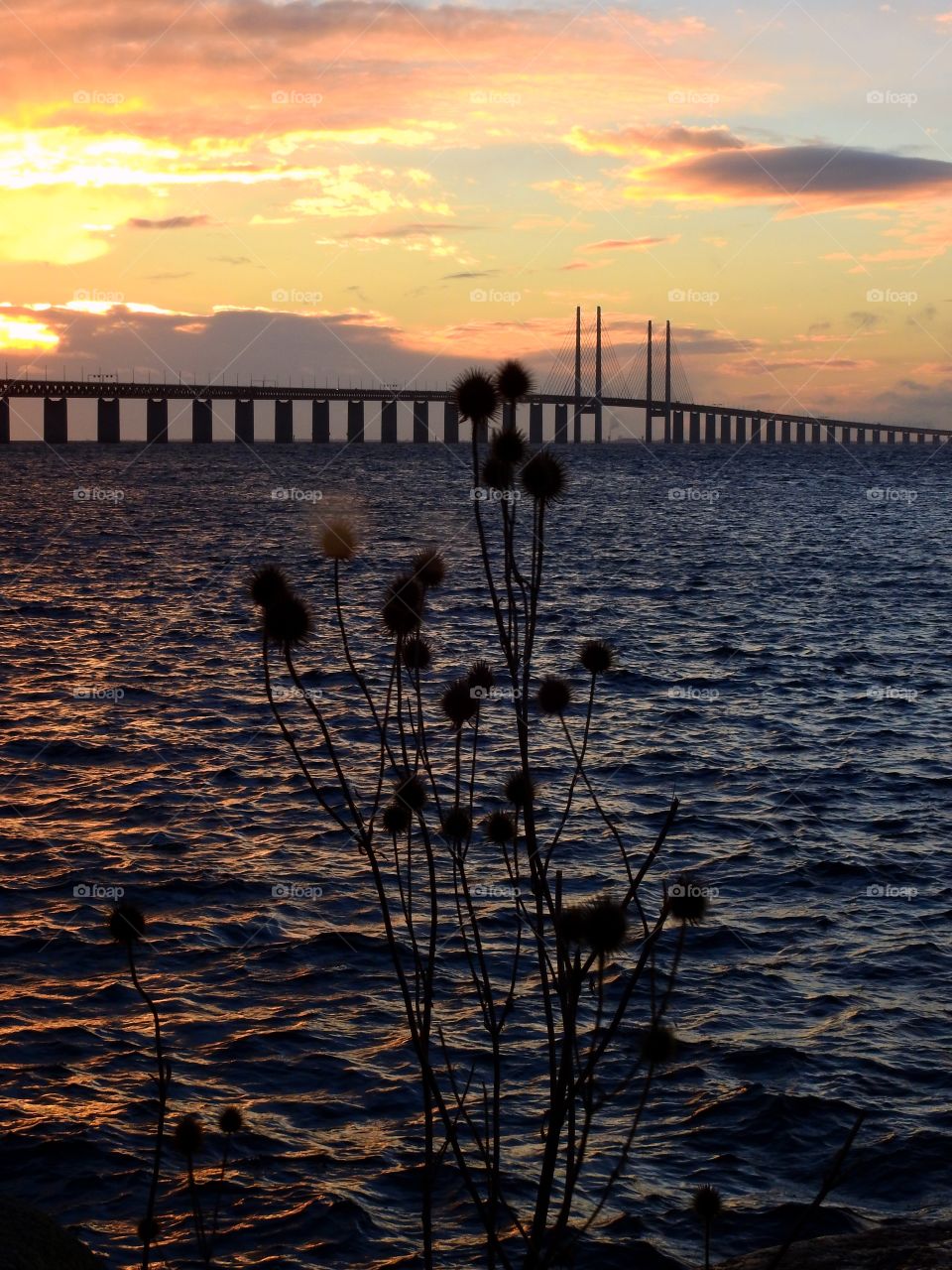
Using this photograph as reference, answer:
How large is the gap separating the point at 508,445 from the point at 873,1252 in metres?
5.81

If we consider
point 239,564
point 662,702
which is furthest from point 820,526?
point 662,702

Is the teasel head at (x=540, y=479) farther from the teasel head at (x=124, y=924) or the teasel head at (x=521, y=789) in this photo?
the teasel head at (x=124, y=924)

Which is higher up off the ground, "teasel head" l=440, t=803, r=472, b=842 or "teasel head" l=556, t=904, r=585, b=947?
"teasel head" l=440, t=803, r=472, b=842

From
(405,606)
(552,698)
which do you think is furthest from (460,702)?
(405,606)

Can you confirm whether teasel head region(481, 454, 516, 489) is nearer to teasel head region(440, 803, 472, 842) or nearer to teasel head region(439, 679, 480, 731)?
teasel head region(439, 679, 480, 731)

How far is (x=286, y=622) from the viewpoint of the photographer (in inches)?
182

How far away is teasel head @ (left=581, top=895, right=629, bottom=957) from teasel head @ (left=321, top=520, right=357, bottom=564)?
4.37 ft

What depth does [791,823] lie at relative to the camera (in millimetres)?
20547

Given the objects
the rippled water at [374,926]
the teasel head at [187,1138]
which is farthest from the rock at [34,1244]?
the rippled water at [374,926]

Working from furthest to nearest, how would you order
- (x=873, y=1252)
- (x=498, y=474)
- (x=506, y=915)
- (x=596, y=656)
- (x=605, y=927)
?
(x=506, y=915) → (x=873, y=1252) → (x=596, y=656) → (x=498, y=474) → (x=605, y=927)

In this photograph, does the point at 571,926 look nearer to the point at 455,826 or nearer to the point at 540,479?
the point at 455,826

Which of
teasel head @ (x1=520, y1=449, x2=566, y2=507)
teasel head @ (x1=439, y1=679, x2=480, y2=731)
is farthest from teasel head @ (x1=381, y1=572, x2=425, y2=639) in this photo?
teasel head @ (x1=520, y1=449, x2=566, y2=507)

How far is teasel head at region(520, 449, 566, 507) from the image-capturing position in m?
4.57

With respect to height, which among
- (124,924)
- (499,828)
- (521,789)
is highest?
(521,789)
